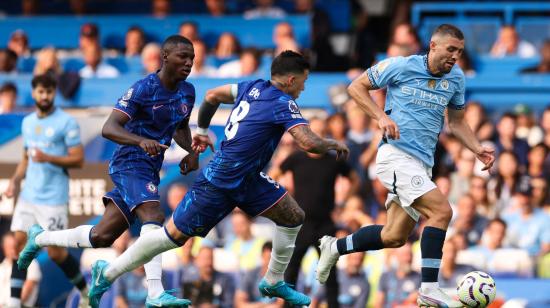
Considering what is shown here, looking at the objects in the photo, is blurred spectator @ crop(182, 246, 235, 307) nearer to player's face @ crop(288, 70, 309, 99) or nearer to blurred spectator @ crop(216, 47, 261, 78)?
blurred spectator @ crop(216, 47, 261, 78)

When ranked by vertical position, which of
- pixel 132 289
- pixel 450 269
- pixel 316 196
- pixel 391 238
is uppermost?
pixel 316 196

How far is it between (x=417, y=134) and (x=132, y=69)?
893cm

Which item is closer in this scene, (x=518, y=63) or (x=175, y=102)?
(x=175, y=102)

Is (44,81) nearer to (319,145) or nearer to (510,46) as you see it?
(319,145)

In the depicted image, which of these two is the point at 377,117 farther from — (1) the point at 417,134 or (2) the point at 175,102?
(2) the point at 175,102

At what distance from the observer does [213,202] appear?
32.2ft

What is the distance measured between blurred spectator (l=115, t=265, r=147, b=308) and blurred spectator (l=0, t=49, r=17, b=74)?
5074mm

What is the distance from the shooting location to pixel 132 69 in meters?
18.3

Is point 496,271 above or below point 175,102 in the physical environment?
below

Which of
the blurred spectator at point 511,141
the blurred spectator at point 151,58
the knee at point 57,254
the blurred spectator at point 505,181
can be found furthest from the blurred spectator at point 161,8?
the knee at point 57,254

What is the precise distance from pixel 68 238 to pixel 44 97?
7.04 ft

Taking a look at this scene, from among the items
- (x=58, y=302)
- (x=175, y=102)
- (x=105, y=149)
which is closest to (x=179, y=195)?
(x=105, y=149)

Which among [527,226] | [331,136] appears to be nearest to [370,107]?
[331,136]

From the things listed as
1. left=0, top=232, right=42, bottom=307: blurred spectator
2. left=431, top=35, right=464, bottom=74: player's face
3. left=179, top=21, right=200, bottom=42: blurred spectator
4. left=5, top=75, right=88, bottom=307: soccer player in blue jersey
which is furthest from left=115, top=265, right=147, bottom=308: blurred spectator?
left=431, top=35, right=464, bottom=74: player's face
